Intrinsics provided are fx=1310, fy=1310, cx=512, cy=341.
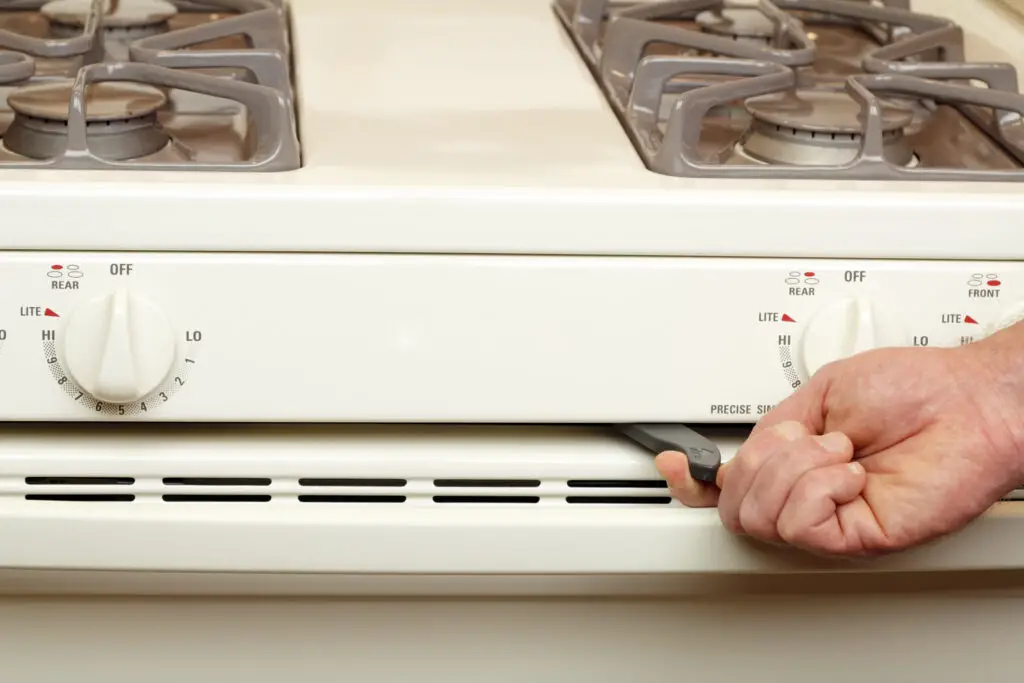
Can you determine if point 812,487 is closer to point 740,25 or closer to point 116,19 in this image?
Result: point 740,25

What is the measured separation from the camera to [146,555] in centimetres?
59

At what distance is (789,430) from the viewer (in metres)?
0.56

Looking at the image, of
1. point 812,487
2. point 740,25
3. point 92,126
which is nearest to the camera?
point 812,487

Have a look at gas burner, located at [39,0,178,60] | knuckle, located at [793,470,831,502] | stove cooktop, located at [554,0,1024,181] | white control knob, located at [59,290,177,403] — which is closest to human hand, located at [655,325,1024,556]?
knuckle, located at [793,470,831,502]

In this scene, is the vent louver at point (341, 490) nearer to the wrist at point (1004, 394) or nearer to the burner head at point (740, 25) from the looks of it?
the wrist at point (1004, 394)

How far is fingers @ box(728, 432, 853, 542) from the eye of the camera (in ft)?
1.81

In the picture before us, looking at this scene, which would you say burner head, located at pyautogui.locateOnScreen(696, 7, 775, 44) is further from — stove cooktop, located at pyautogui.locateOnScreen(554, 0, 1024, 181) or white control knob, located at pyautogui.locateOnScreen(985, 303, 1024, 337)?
white control knob, located at pyautogui.locateOnScreen(985, 303, 1024, 337)

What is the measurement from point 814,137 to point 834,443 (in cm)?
20

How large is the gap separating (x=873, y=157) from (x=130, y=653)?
44 centimetres

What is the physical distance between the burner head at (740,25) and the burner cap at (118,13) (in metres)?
0.36

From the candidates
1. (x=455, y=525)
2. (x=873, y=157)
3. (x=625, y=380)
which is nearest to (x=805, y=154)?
(x=873, y=157)

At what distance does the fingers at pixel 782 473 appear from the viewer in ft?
1.81

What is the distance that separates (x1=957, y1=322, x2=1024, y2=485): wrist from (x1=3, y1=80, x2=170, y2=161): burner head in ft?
1.37

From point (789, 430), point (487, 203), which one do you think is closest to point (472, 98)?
point (487, 203)
